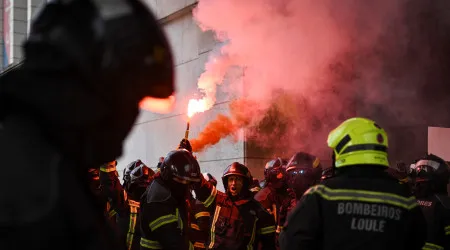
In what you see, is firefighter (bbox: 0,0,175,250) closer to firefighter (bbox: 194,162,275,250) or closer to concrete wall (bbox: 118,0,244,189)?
firefighter (bbox: 194,162,275,250)

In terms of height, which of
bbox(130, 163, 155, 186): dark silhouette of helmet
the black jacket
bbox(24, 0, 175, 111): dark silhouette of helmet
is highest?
bbox(24, 0, 175, 111): dark silhouette of helmet

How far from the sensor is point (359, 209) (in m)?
3.06

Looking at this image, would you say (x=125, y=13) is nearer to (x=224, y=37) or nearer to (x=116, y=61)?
(x=116, y=61)

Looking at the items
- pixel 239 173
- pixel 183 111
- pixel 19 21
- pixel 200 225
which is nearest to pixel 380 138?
pixel 239 173

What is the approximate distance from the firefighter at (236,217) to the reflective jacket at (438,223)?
6.34 ft

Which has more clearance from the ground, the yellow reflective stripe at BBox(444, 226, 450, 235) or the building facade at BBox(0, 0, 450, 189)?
the building facade at BBox(0, 0, 450, 189)

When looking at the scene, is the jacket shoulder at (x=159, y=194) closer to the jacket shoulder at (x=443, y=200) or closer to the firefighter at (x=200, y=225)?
the firefighter at (x=200, y=225)

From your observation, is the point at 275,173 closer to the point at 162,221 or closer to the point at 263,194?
the point at 263,194

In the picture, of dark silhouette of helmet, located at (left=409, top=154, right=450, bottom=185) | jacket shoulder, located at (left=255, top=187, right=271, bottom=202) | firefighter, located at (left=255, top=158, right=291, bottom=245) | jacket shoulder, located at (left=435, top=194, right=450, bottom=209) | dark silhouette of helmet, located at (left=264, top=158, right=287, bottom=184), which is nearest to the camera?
jacket shoulder, located at (left=435, top=194, right=450, bottom=209)

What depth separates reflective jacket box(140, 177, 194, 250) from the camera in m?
5.05

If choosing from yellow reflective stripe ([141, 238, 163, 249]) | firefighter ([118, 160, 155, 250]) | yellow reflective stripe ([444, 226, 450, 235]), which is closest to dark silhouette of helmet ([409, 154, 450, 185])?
yellow reflective stripe ([444, 226, 450, 235])

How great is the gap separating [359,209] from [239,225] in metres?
3.29

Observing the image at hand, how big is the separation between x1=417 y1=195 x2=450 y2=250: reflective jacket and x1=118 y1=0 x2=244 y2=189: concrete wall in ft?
17.8

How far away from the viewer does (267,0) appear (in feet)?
33.3
